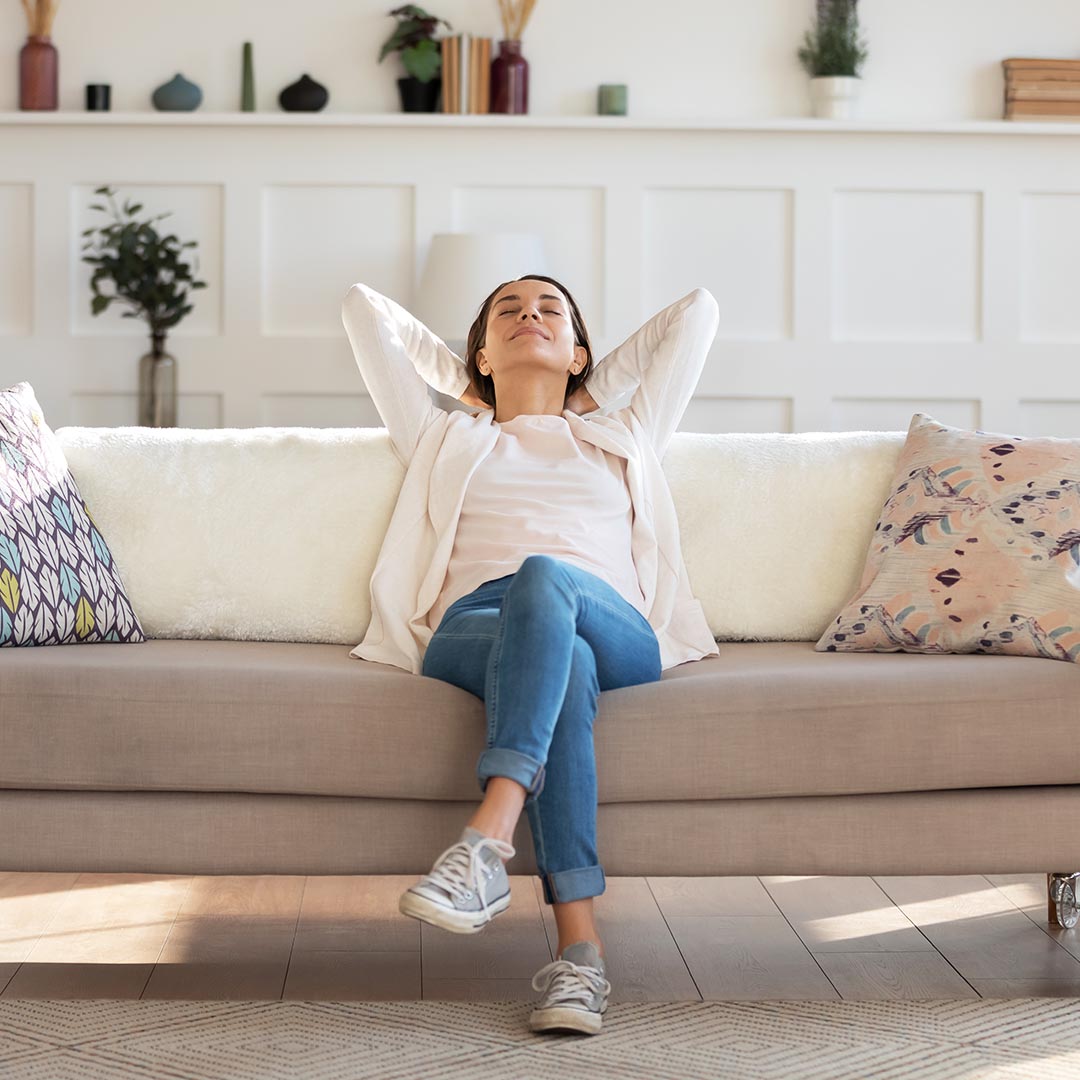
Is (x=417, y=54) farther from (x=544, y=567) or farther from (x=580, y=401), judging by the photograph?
(x=544, y=567)

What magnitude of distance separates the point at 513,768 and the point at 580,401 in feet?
3.42

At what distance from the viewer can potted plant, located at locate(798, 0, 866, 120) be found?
4.50 meters

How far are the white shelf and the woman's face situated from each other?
78.9 inches

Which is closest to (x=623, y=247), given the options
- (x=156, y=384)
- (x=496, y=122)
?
(x=496, y=122)

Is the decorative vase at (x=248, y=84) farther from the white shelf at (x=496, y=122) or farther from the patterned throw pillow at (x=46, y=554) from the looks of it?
the patterned throw pillow at (x=46, y=554)

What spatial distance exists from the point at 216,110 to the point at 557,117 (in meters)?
1.10

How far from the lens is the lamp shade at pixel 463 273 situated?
415cm

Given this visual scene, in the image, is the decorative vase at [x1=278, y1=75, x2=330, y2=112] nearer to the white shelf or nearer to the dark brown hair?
the white shelf

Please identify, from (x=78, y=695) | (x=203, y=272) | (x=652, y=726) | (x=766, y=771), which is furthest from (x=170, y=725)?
(x=203, y=272)

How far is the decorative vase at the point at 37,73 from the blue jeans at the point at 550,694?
3.23 metres

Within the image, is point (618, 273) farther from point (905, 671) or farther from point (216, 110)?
point (905, 671)

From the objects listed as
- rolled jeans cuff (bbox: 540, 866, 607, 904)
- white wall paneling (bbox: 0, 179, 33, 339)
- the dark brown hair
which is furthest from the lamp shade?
rolled jeans cuff (bbox: 540, 866, 607, 904)

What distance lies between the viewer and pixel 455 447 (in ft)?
8.04

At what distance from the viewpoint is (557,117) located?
14.7 ft
